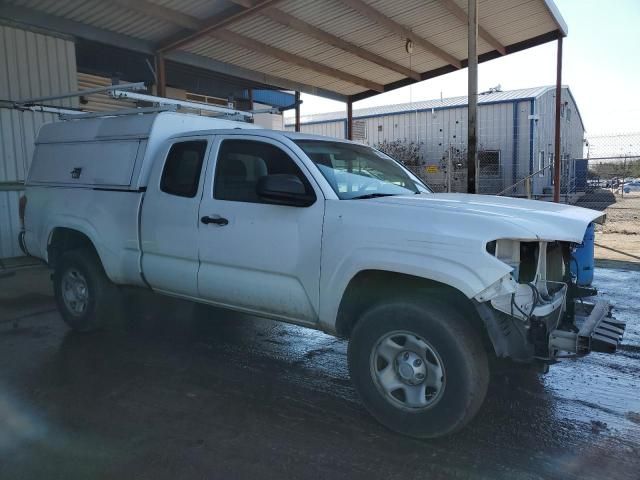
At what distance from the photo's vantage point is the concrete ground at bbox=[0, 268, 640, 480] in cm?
321

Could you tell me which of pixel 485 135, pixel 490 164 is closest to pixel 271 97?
pixel 490 164

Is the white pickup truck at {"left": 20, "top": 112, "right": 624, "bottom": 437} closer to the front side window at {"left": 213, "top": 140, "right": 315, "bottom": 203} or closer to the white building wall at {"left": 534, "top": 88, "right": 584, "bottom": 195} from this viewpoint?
the front side window at {"left": 213, "top": 140, "right": 315, "bottom": 203}

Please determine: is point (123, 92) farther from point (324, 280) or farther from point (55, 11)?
point (55, 11)

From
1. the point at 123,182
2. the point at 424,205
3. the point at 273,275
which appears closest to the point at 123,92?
the point at 123,182

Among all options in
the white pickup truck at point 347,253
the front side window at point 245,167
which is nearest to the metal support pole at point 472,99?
the white pickup truck at point 347,253

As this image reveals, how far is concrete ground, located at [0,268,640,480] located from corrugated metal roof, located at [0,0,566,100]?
585cm

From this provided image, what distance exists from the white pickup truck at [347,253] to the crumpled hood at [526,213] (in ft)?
0.05

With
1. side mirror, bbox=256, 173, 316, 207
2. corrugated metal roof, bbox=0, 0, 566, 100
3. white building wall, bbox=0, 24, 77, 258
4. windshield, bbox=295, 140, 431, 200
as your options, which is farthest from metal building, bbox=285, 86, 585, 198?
side mirror, bbox=256, 173, 316, 207

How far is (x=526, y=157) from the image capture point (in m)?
25.1

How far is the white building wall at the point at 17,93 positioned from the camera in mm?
10070

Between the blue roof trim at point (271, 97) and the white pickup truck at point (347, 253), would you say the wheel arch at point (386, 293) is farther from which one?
the blue roof trim at point (271, 97)

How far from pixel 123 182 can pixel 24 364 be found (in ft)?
6.22

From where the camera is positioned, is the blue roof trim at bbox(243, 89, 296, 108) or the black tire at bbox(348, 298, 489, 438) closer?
the black tire at bbox(348, 298, 489, 438)

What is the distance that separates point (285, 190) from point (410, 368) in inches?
58.9
